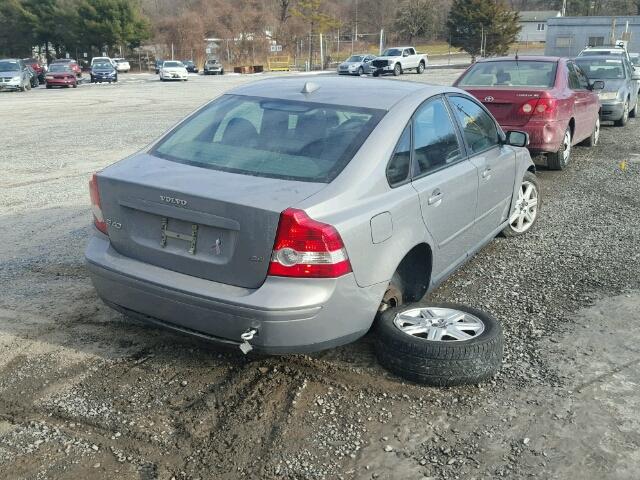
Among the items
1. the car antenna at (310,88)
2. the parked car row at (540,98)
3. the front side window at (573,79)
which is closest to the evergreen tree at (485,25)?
the front side window at (573,79)

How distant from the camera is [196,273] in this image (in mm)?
3416

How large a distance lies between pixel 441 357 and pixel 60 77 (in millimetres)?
39490

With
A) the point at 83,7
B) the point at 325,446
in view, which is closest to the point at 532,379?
the point at 325,446

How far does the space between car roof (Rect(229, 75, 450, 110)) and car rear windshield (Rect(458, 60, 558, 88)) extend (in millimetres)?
4940

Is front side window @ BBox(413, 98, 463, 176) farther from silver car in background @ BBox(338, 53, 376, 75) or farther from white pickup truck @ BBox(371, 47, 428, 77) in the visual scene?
silver car in background @ BBox(338, 53, 376, 75)

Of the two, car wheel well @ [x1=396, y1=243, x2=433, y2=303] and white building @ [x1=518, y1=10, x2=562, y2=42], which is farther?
white building @ [x1=518, y1=10, x2=562, y2=42]

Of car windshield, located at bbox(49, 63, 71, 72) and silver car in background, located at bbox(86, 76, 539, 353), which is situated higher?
car windshield, located at bbox(49, 63, 71, 72)

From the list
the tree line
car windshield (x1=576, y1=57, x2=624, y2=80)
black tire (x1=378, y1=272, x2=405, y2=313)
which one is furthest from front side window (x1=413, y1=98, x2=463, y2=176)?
the tree line

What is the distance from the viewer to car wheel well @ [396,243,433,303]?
4.14 meters

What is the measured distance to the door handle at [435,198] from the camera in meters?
4.03

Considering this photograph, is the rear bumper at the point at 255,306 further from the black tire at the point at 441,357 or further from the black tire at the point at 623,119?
the black tire at the point at 623,119

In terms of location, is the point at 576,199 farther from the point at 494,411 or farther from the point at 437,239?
the point at 494,411

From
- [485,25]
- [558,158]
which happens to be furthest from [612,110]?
[485,25]

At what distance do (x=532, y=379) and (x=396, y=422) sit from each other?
3.12ft
